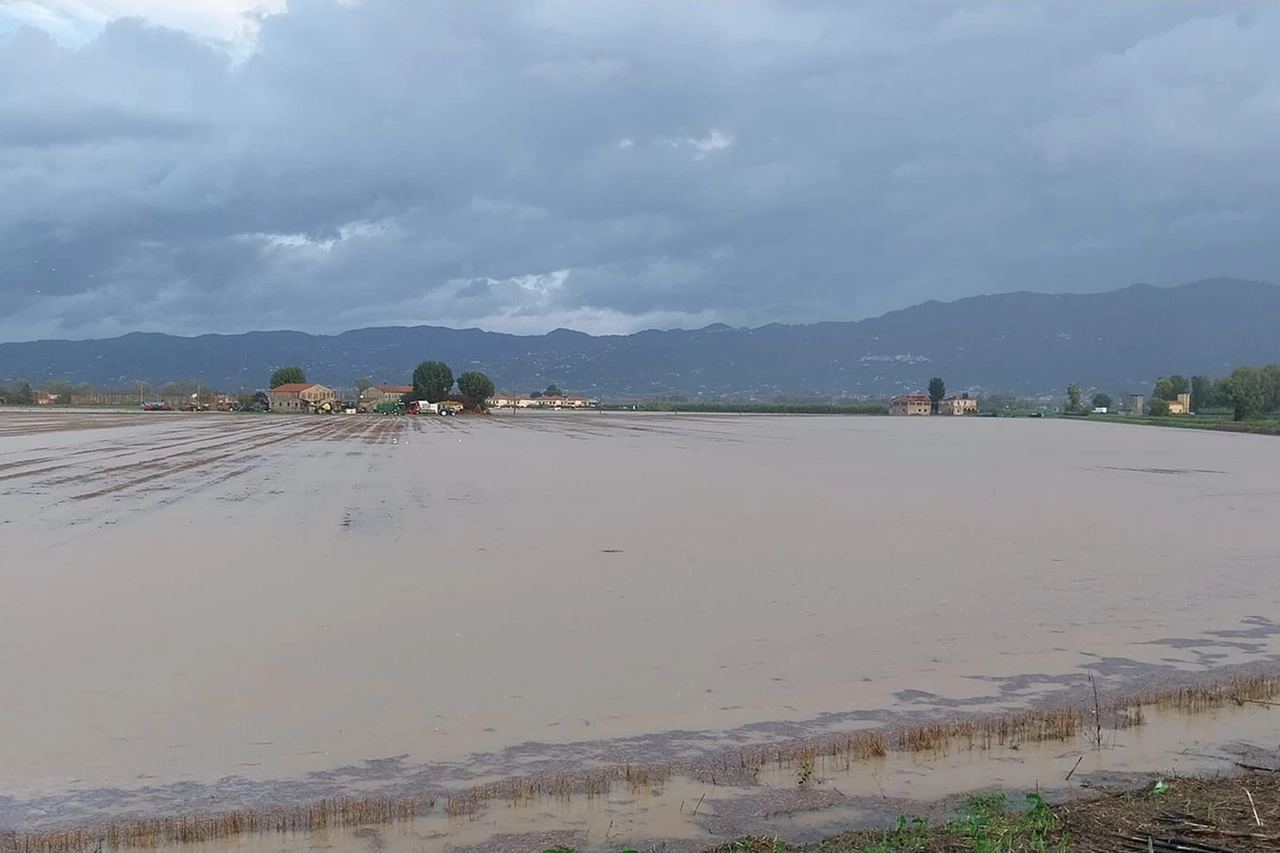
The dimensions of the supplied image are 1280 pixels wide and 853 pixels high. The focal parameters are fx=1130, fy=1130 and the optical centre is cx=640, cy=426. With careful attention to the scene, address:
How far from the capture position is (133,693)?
9211mm

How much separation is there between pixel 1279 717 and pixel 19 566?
14.7 metres

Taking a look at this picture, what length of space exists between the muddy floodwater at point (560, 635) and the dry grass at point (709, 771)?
0.70 ft

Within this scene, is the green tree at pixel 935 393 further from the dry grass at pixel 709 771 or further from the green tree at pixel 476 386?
the dry grass at pixel 709 771

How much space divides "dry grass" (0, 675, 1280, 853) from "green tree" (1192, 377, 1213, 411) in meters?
181

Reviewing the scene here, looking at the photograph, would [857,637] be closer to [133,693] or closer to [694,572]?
[694,572]

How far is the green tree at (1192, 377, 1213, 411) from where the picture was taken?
172 m

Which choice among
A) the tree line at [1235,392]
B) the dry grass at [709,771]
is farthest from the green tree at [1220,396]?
the dry grass at [709,771]

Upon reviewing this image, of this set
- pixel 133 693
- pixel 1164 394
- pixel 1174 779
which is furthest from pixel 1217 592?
pixel 1164 394

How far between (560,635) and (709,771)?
4297 millimetres

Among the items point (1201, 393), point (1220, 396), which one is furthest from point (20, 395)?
point (1201, 393)

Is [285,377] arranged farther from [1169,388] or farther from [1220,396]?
[1220,396]

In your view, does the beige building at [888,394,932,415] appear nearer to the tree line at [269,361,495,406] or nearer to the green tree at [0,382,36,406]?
the tree line at [269,361,495,406]

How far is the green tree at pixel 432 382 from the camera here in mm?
135625

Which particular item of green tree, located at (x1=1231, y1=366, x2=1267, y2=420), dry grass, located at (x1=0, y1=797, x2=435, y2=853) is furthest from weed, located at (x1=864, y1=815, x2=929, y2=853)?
green tree, located at (x1=1231, y1=366, x2=1267, y2=420)
